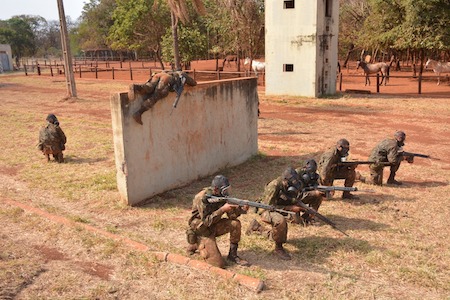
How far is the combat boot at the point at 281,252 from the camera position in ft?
20.1

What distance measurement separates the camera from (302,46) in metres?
22.7

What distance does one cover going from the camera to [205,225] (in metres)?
5.81

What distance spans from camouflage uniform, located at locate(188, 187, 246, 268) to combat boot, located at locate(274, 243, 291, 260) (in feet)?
2.27

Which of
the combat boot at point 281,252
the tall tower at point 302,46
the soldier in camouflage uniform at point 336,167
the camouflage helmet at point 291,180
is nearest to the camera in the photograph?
the combat boot at point 281,252

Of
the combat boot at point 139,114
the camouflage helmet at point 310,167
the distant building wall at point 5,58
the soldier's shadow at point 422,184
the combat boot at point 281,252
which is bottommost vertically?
the soldier's shadow at point 422,184


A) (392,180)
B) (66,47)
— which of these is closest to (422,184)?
(392,180)

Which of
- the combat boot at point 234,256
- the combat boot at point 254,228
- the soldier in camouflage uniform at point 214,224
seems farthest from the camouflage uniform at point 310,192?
the combat boot at point 234,256

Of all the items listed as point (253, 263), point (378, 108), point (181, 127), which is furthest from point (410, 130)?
point (253, 263)

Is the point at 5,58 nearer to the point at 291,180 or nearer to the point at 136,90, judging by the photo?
the point at 136,90

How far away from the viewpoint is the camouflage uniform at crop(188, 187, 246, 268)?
19.0 feet

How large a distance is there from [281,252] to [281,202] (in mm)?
752

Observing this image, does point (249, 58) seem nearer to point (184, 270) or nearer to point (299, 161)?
point (299, 161)

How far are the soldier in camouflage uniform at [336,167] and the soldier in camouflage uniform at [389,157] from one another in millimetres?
935

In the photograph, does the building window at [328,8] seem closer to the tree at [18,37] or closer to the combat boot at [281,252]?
the combat boot at [281,252]
